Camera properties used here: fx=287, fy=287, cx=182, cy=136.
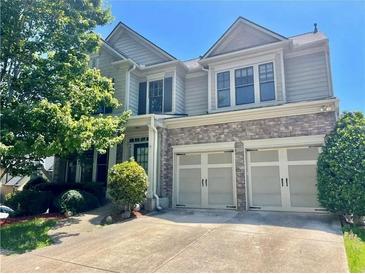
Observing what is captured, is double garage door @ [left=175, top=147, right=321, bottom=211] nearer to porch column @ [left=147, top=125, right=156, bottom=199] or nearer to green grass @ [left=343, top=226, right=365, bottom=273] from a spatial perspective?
porch column @ [left=147, top=125, right=156, bottom=199]

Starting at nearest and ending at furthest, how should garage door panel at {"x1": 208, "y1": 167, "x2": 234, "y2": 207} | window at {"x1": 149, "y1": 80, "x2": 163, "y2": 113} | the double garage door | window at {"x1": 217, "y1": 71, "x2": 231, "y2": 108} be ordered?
the double garage door → garage door panel at {"x1": 208, "y1": 167, "x2": 234, "y2": 207} → window at {"x1": 217, "y1": 71, "x2": 231, "y2": 108} → window at {"x1": 149, "y1": 80, "x2": 163, "y2": 113}

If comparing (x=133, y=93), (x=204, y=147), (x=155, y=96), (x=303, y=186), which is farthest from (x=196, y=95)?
(x=303, y=186)

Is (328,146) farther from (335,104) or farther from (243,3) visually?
(243,3)

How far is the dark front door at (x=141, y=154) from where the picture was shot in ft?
43.7

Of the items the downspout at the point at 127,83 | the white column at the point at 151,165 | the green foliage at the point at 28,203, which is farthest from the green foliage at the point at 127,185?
the downspout at the point at 127,83

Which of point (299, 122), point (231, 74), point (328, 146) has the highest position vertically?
point (231, 74)

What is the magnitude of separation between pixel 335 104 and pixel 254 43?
17.5ft

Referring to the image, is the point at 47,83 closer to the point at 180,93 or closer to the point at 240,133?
the point at 180,93

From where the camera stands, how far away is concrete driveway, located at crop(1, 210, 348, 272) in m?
5.25

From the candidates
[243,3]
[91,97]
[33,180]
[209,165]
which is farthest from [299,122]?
[33,180]

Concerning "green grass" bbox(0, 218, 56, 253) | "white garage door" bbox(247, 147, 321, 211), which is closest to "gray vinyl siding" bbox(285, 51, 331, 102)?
"white garage door" bbox(247, 147, 321, 211)

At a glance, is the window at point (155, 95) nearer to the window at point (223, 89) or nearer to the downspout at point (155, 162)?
the downspout at point (155, 162)

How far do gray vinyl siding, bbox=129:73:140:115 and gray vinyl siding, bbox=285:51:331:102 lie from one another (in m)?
7.26

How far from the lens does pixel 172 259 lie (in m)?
5.61
